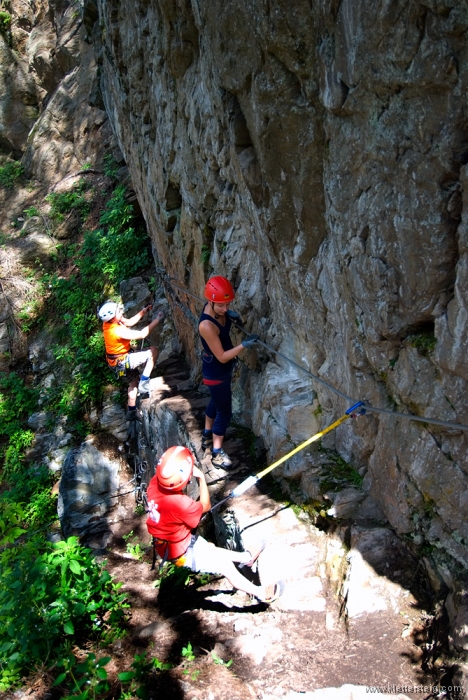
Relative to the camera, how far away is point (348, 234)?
380 cm

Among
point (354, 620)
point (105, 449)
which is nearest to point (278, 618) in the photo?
point (354, 620)

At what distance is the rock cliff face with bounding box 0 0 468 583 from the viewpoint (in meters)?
2.91

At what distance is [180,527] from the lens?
421 centimetres

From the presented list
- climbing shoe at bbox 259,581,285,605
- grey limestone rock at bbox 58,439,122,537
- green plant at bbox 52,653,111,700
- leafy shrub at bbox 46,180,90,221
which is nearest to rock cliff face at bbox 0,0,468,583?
climbing shoe at bbox 259,581,285,605

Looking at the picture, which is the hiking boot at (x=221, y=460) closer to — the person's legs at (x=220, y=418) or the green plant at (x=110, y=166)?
the person's legs at (x=220, y=418)

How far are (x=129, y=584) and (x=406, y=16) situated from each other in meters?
5.53

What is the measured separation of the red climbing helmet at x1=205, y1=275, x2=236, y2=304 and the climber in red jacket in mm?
1640

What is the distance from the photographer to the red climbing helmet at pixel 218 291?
5176 mm

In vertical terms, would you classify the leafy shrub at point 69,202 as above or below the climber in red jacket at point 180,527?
above

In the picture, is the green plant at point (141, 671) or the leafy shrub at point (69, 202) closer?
the green plant at point (141, 671)

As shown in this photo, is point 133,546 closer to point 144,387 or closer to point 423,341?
point 144,387

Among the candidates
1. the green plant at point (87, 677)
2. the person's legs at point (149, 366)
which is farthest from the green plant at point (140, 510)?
the green plant at point (87, 677)

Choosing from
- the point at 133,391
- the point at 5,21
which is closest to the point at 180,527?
the point at 133,391

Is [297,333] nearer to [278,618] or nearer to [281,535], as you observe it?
[281,535]
